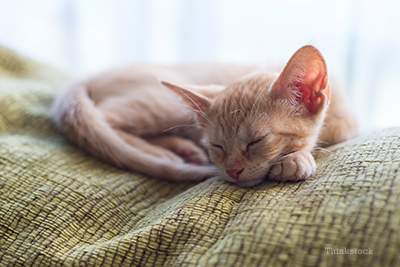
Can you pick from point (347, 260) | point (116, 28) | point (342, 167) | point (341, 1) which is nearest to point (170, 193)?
point (342, 167)

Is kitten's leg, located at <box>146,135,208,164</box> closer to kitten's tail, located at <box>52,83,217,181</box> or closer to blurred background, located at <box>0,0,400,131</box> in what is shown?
kitten's tail, located at <box>52,83,217,181</box>

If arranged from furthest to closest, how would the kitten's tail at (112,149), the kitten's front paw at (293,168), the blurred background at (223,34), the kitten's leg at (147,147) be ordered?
the blurred background at (223,34), the kitten's leg at (147,147), the kitten's tail at (112,149), the kitten's front paw at (293,168)

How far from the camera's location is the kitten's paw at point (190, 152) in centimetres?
157

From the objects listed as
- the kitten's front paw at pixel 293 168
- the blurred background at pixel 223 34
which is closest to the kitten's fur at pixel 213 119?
the kitten's front paw at pixel 293 168

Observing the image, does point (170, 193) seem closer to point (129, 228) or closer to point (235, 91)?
point (129, 228)

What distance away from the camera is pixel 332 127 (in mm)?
1334

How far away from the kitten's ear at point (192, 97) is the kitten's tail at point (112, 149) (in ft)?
0.89

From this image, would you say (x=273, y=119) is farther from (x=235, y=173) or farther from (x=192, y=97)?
(x=192, y=97)

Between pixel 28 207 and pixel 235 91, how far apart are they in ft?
2.70

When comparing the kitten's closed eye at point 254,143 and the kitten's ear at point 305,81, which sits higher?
the kitten's ear at point 305,81

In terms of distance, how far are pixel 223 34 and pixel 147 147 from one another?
164 cm

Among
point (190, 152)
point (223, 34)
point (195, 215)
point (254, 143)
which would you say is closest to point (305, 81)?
point (254, 143)

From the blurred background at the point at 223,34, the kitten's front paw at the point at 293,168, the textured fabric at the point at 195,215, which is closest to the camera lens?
the textured fabric at the point at 195,215

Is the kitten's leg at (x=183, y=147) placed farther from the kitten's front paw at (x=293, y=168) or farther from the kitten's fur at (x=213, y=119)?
the kitten's front paw at (x=293, y=168)
